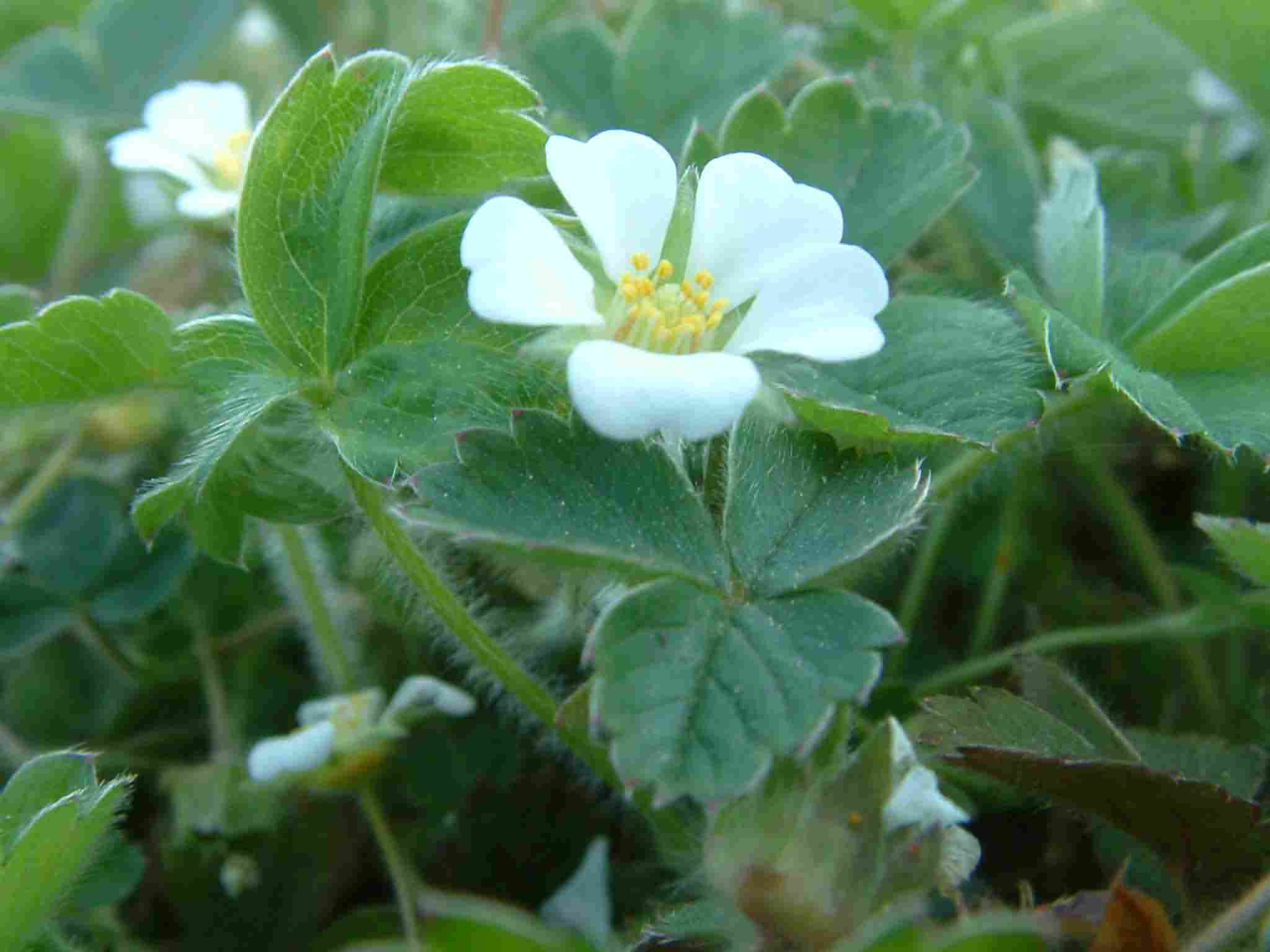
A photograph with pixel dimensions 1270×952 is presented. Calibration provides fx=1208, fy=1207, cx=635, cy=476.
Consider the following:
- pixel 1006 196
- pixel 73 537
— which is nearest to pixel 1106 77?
pixel 1006 196

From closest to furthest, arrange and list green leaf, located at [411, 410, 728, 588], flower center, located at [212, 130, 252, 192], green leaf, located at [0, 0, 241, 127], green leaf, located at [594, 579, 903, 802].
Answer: green leaf, located at [594, 579, 903, 802] → green leaf, located at [411, 410, 728, 588] → flower center, located at [212, 130, 252, 192] → green leaf, located at [0, 0, 241, 127]

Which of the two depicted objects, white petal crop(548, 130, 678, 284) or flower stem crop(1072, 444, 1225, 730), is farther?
flower stem crop(1072, 444, 1225, 730)

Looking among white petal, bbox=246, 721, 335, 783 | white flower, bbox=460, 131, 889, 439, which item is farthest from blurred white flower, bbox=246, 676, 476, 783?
white flower, bbox=460, 131, 889, 439

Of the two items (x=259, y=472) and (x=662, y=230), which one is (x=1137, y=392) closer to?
(x=662, y=230)

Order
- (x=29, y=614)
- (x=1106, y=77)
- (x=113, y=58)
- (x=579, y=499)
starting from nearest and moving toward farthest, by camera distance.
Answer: (x=579, y=499) → (x=29, y=614) → (x=1106, y=77) → (x=113, y=58)

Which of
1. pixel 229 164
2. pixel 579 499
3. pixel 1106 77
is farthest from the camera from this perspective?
pixel 1106 77

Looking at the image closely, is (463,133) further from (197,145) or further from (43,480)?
(43,480)

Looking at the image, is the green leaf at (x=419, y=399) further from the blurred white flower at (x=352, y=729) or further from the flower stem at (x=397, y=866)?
the flower stem at (x=397, y=866)

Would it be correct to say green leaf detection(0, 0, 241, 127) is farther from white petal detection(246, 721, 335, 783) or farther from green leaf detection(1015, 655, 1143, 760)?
green leaf detection(1015, 655, 1143, 760)
